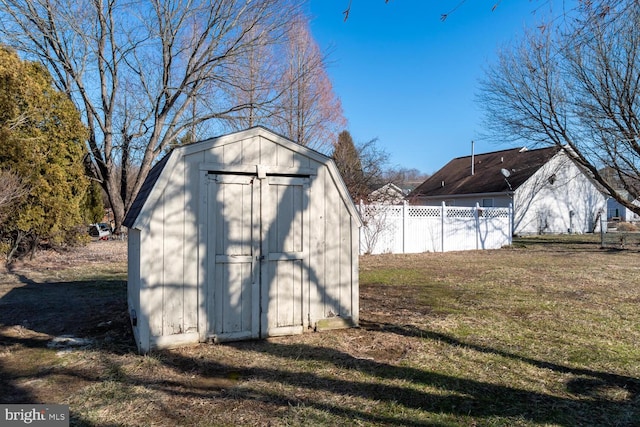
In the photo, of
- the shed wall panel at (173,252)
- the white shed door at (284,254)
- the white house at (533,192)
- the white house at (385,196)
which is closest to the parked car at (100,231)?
the white house at (385,196)

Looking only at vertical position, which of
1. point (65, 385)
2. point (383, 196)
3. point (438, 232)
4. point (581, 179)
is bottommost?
point (65, 385)

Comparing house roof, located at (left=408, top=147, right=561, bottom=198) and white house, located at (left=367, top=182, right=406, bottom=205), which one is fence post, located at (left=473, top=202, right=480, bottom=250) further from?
house roof, located at (left=408, top=147, right=561, bottom=198)

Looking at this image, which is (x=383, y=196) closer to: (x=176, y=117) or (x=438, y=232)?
(x=438, y=232)

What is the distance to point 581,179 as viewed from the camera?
30172 millimetres

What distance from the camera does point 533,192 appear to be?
28.0 m

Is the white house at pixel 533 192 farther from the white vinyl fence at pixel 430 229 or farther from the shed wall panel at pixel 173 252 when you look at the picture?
the shed wall panel at pixel 173 252

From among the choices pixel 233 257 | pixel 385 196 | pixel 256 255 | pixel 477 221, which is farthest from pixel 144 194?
pixel 477 221

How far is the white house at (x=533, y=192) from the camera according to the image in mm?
27609

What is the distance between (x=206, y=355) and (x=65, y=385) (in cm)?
133

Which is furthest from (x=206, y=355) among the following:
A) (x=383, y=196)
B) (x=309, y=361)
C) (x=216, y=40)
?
(x=216, y=40)

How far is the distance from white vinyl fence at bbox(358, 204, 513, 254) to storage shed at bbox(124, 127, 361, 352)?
30.2 ft

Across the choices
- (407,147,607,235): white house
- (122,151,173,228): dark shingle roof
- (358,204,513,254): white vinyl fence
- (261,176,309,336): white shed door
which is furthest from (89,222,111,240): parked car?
(261,176,309,336): white shed door

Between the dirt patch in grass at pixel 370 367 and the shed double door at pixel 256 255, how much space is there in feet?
0.94

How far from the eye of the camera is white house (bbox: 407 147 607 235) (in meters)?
27.6
